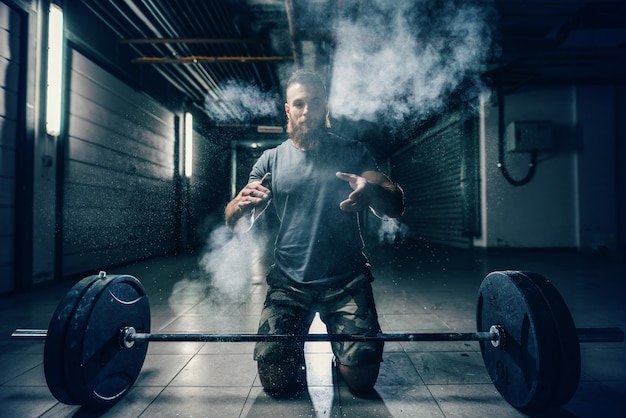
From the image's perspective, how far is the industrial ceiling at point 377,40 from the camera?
5504 mm

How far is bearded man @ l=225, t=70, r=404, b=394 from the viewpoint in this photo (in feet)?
6.79

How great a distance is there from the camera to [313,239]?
2189mm

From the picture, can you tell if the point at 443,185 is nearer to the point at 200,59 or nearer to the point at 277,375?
the point at 200,59

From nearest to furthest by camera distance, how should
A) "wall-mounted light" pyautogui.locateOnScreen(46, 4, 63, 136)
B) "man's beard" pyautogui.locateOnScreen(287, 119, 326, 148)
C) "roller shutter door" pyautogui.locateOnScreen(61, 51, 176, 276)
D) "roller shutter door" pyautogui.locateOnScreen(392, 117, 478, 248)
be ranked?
"man's beard" pyautogui.locateOnScreen(287, 119, 326, 148)
"wall-mounted light" pyautogui.locateOnScreen(46, 4, 63, 136)
"roller shutter door" pyautogui.locateOnScreen(61, 51, 176, 276)
"roller shutter door" pyautogui.locateOnScreen(392, 117, 478, 248)

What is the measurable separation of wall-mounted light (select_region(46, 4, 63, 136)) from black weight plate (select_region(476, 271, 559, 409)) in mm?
6112

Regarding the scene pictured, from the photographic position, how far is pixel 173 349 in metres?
2.87

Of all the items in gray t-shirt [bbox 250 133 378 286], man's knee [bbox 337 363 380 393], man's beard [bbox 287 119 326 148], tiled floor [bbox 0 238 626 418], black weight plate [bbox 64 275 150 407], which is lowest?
tiled floor [bbox 0 238 626 418]

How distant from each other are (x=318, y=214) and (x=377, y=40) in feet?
14.8

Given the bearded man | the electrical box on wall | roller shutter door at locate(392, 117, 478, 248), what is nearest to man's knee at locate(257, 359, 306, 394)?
the bearded man

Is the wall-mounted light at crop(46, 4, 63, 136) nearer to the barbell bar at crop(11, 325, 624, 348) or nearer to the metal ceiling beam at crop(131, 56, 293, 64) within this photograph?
the metal ceiling beam at crop(131, 56, 293, 64)

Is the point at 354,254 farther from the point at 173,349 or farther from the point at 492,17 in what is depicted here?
the point at 492,17

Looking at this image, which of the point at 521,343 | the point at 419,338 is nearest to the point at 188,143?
the point at 419,338

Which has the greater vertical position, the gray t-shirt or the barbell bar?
the gray t-shirt

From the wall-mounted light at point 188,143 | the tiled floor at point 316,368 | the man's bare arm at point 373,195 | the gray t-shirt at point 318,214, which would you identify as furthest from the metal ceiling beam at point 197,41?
the man's bare arm at point 373,195
